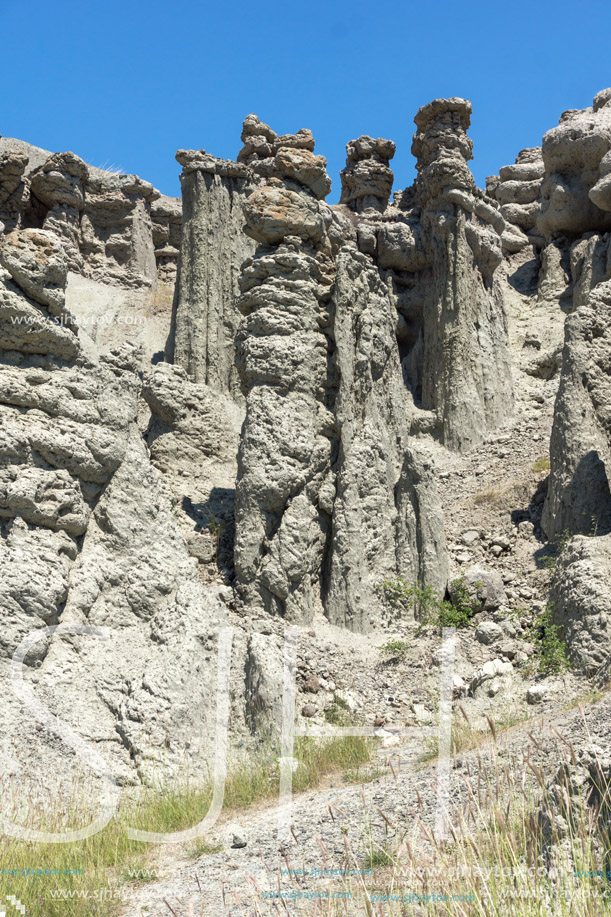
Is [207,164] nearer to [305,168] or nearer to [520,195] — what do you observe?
[305,168]

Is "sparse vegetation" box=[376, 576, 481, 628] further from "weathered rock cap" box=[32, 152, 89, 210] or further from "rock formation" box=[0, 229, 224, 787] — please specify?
"weathered rock cap" box=[32, 152, 89, 210]

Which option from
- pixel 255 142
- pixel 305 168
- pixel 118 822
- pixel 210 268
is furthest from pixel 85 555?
pixel 255 142

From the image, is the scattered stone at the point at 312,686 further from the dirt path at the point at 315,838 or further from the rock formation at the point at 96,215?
the rock formation at the point at 96,215

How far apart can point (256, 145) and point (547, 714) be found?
56.9 ft

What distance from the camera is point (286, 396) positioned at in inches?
401

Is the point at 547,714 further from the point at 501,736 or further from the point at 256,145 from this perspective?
the point at 256,145

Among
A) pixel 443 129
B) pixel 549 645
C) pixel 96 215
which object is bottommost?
pixel 549 645

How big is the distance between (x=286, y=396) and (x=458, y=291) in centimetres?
997

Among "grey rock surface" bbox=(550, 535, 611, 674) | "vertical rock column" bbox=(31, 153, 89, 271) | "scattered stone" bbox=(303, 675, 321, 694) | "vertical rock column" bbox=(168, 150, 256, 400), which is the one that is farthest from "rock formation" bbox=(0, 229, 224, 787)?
"vertical rock column" bbox=(31, 153, 89, 271)

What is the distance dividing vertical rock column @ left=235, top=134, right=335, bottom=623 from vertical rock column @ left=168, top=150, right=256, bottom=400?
6.10 m

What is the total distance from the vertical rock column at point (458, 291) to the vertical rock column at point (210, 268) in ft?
14.2

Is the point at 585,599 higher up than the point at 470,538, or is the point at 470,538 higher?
the point at 470,538

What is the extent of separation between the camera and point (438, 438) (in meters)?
18.1

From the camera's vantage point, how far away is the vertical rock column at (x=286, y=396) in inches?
372
